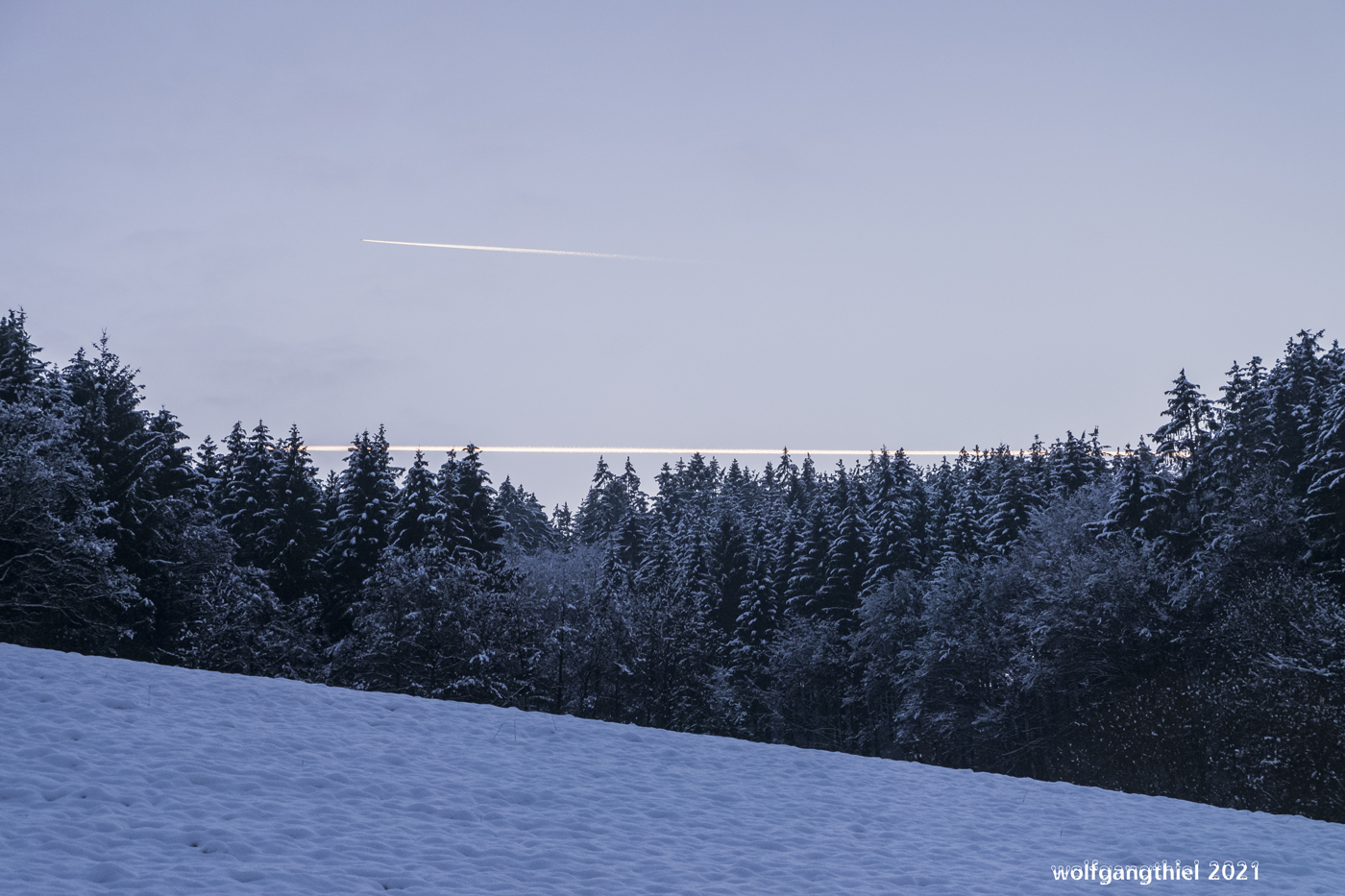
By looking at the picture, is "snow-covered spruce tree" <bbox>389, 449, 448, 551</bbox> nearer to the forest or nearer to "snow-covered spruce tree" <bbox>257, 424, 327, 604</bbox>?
the forest

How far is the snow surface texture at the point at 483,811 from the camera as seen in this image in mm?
9359

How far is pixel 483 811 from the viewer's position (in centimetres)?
1217

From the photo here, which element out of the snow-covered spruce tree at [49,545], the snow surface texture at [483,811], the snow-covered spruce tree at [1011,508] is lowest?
the snow surface texture at [483,811]

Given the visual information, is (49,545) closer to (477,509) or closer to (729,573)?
(477,509)

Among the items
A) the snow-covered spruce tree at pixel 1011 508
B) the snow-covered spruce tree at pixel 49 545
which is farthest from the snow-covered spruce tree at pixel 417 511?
the snow-covered spruce tree at pixel 1011 508

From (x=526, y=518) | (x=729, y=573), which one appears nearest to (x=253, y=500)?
(x=729, y=573)

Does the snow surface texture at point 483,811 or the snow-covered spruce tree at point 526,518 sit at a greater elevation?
the snow-covered spruce tree at point 526,518

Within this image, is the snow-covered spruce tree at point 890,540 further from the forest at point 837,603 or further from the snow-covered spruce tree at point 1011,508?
the snow-covered spruce tree at point 1011,508

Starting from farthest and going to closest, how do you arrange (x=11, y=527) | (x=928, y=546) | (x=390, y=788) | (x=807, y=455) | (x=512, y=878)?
(x=807, y=455)
(x=928, y=546)
(x=11, y=527)
(x=390, y=788)
(x=512, y=878)

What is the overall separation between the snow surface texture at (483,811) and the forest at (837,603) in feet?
55.9

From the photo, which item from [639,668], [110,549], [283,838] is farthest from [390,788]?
[639,668]

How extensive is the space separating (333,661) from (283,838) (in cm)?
3296

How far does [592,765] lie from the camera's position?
15.4 meters

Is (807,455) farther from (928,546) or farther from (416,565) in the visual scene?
(416,565)
